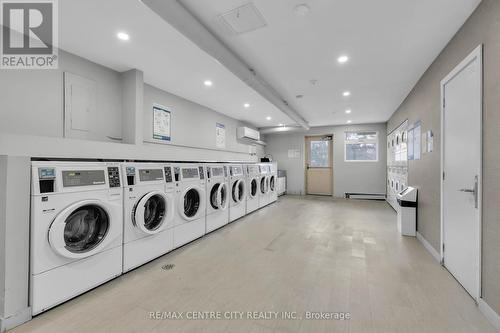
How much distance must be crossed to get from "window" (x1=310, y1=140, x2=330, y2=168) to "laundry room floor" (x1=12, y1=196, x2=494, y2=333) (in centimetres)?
481

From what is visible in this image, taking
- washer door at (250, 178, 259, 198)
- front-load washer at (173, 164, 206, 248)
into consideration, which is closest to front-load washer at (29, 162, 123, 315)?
front-load washer at (173, 164, 206, 248)

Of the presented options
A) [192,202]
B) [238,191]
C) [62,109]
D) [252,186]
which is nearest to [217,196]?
[192,202]

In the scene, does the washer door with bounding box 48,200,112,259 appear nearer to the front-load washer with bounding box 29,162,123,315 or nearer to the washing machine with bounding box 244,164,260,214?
the front-load washer with bounding box 29,162,123,315

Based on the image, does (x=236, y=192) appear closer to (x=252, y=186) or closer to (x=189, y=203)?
(x=252, y=186)

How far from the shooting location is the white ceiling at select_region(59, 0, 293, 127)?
6.19 feet

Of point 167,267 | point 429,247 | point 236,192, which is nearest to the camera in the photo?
point 167,267

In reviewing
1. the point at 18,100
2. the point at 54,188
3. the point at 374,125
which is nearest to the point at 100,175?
the point at 54,188

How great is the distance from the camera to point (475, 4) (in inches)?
70.9

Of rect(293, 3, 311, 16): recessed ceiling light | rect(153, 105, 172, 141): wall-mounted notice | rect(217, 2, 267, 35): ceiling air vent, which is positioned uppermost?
rect(217, 2, 267, 35): ceiling air vent

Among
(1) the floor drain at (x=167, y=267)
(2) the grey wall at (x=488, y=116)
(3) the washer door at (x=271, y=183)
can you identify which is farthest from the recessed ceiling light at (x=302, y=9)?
(3) the washer door at (x=271, y=183)

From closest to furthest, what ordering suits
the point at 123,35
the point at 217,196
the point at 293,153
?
the point at 123,35, the point at 217,196, the point at 293,153

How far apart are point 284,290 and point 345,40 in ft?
8.81

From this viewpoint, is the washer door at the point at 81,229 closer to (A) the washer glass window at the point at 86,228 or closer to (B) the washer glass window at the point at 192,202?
(A) the washer glass window at the point at 86,228

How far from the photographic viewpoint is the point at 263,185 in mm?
5551
